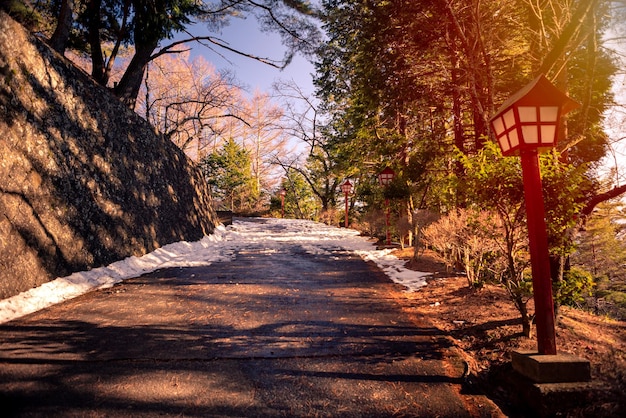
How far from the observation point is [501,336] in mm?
3398

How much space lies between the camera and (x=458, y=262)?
22.5 feet

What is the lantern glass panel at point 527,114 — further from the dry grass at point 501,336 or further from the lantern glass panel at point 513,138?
the dry grass at point 501,336

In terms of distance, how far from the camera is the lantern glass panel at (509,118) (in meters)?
2.81

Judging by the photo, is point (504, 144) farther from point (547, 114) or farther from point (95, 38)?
point (95, 38)

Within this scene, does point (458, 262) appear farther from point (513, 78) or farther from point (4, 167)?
point (4, 167)

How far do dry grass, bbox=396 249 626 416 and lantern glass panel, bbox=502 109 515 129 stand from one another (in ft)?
7.47

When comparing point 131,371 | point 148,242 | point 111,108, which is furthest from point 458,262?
point 111,108

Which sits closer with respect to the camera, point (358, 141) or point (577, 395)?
point (577, 395)

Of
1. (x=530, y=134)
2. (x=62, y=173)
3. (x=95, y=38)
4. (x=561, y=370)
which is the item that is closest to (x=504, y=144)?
(x=530, y=134)

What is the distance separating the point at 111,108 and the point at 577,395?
9765 millimetres

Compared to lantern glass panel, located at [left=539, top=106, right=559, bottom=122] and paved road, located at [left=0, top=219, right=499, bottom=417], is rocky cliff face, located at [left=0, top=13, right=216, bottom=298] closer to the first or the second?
paved road, located at [left=0, top=219, right=499, bottom=417]

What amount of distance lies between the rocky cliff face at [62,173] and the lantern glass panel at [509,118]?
6387mm

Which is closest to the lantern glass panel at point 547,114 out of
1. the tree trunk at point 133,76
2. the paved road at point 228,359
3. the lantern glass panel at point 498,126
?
the lantern glass panel at point 498,126

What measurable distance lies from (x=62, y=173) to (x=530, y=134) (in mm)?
7270
